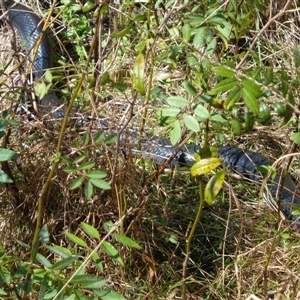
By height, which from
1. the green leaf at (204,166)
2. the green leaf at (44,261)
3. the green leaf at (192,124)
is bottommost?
the green leaf at (44,261)

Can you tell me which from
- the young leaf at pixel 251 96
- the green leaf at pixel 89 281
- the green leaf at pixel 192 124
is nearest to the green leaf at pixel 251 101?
the young leaf at pixel 251 96

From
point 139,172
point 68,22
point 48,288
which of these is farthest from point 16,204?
point 68,22

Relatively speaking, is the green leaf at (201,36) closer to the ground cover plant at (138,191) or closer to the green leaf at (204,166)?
the ground cover plant at (138,191)

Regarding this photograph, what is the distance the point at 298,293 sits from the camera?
7.26ft

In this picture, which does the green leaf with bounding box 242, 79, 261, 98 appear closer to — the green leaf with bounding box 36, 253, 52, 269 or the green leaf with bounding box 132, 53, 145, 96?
the green leaf with bounding box 132, 53, 145, 96

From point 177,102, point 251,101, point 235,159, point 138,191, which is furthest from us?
point 235,159

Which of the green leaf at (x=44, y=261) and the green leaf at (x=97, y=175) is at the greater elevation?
the green leaf at (x=97, y=175)

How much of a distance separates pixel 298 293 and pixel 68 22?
237 centimetres

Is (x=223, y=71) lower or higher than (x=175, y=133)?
higher

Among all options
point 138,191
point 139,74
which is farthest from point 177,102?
point 138,191

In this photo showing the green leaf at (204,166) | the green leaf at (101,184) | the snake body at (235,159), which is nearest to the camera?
the green leaf at (204,166)

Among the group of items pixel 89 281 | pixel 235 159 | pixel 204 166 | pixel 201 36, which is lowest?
pixel 235 159

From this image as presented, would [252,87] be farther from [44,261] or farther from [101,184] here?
[44,261]

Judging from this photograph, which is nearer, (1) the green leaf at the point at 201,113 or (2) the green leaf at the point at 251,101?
(2) the green leaf at the point at 251,101
